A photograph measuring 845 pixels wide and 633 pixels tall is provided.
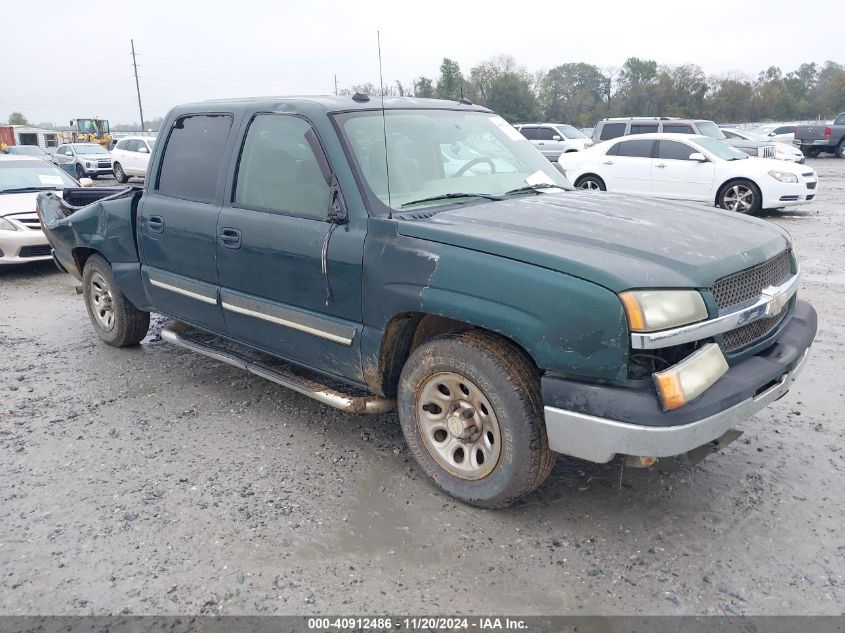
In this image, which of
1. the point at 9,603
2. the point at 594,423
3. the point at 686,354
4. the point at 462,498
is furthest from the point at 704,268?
the point at 9,603

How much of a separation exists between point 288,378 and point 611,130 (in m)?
15.4

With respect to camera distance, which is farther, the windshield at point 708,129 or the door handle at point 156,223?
the windshield at point 708,129

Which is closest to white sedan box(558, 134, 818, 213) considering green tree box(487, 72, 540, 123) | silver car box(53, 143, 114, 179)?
green tree box(487, 72, 540, 123)

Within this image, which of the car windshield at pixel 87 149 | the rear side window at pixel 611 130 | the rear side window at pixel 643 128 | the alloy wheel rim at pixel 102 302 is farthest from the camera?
the car windshield at pixel 87 149

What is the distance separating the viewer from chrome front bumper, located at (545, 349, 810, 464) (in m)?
2.61

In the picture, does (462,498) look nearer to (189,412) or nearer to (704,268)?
(704,268)

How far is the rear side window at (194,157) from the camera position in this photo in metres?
4.26

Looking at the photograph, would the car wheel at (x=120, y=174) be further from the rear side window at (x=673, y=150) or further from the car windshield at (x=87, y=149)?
the rear side window at (x=673, y=150)

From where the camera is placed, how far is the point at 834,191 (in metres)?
17.0

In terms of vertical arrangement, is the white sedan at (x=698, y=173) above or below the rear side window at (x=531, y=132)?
below

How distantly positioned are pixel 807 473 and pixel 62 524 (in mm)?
3670

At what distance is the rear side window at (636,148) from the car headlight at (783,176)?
223cm

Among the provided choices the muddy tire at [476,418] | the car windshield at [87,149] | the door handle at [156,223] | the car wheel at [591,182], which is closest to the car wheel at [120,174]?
the car windshield at [87,149]

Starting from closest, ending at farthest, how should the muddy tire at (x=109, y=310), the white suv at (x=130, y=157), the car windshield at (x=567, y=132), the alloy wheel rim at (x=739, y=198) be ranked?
the muddy tire at (x=109, y=310) → the alloy wheel rim at (x=739, y=198) → the car windshield at (x=567, y=132) → the white suv at (x=130, y=157)
